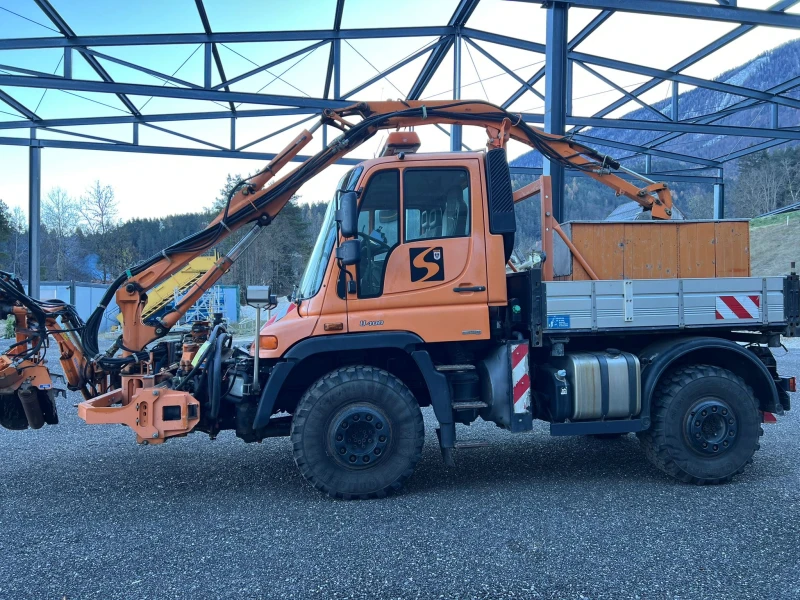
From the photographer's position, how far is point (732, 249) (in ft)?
18.1

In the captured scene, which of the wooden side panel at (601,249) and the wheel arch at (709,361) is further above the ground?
the wooden side panel at (601,249)

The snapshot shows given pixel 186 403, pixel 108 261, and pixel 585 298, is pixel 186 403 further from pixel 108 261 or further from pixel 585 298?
pixel 108 261

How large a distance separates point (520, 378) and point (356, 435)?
149cm

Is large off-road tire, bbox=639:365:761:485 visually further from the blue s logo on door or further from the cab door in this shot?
the blue s logo on door

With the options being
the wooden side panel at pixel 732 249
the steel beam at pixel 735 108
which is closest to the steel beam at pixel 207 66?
the wooden side panel at pixel 732 249

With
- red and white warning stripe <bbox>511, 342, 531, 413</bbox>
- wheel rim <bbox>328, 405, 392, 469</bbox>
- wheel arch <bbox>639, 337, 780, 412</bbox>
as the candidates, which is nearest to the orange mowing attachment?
wheel rim <bbox>328, 405, 392, 469</bbox>

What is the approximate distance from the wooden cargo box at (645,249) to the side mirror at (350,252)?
6.60ft

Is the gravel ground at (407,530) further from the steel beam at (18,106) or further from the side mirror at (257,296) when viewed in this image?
the steel beam at (18,106)

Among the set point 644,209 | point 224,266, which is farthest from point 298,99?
point 644,209

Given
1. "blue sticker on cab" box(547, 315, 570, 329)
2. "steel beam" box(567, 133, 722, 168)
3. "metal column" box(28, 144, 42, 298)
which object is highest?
"steel beam" box(567, 133, 722, 168)

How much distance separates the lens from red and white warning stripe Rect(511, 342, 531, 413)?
501cm

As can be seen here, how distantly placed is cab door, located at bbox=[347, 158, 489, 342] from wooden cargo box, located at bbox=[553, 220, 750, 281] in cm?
103

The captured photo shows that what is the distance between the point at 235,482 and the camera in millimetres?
5273

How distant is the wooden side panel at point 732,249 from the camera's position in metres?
5.52
